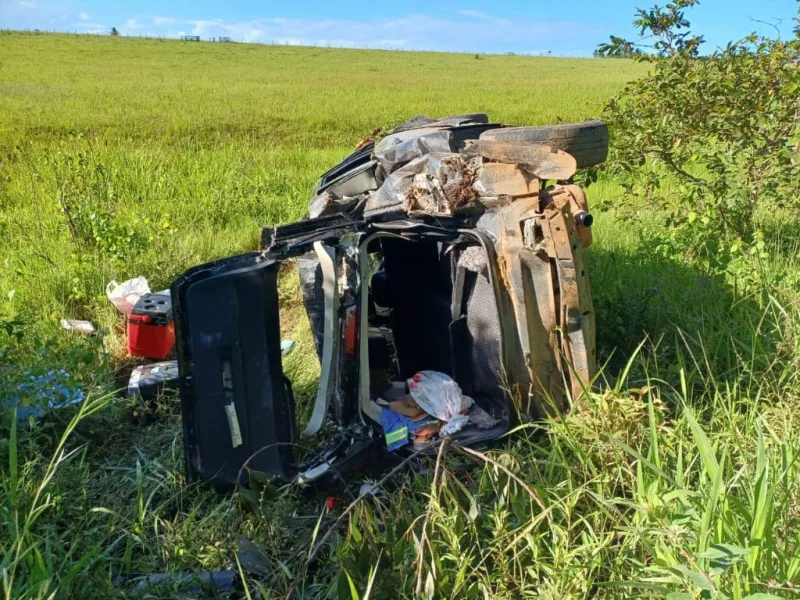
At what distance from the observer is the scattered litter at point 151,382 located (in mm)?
3216

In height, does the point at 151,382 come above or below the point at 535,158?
below

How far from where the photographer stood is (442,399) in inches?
108

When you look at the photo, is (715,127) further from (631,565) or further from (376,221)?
(631,565)

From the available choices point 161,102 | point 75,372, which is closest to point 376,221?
point 75,372

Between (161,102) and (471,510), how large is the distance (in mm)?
18496

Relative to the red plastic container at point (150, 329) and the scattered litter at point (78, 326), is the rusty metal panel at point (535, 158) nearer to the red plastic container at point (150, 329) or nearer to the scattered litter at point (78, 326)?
the red plastic container at point (150, 329)

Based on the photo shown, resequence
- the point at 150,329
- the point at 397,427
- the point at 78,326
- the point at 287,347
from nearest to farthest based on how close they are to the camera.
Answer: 1. the point at 397,427
2. the point at 150,329
3. the point at 287,347
4. the point at 78,326

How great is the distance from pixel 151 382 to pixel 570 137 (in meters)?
2.36

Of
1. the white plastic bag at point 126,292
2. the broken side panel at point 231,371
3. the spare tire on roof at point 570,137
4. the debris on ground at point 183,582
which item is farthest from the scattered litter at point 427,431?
the white plastic bag at point 126,292

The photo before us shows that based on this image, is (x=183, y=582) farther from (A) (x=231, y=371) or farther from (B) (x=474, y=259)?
(B) (x=474, y=259)

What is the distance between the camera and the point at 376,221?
2662mm

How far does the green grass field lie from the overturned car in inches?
7.4

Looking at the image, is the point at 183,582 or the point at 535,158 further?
the point at 535,158

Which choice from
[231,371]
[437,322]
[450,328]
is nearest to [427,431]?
[450,328]
